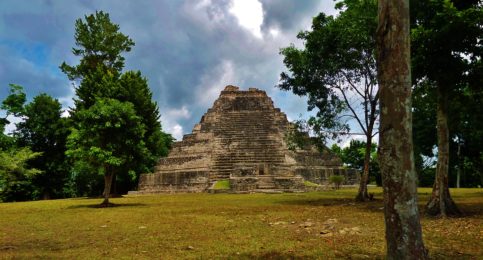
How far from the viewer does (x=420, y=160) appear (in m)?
34.2

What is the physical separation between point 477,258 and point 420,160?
1216 inches

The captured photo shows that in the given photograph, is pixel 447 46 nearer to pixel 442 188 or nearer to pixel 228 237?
pixel 442 188

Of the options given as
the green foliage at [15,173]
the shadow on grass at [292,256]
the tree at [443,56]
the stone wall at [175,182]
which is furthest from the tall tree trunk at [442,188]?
the green foliage at [15,173]

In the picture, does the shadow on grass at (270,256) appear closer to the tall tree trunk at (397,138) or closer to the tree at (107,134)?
the tall tree trunk at (397,138)

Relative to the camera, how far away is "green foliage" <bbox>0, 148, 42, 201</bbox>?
925 inches

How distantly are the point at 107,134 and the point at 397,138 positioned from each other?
14.1 m

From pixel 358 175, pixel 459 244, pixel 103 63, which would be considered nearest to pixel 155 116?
pixel 103 63

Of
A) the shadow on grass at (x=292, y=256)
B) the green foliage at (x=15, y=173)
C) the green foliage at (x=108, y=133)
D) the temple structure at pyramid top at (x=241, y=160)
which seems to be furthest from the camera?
the temple structure at pyramid top at (x=241, y=160)

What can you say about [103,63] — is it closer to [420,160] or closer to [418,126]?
[418,126]

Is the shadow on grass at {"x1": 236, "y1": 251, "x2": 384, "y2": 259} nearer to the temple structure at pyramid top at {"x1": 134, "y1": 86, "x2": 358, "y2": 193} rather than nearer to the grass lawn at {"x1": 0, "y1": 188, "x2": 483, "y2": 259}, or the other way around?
the grass lawn at {"x1": 0, "y1": 188, "x2": 483, "y2": 259}

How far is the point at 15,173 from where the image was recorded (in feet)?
83.8

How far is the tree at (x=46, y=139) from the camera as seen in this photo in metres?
31.7

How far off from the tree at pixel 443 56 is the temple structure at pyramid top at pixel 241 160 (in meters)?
13.6

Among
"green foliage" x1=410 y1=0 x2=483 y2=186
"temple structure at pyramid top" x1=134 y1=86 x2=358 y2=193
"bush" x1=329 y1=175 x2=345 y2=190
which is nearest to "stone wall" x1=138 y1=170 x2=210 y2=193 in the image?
"temple structure at pyramid top" x1=134 y1=86 x2=358 y2=193
